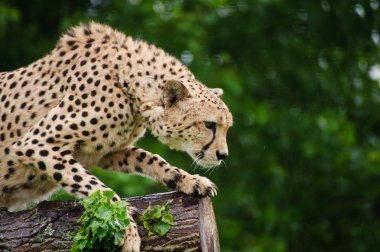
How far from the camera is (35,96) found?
6.41 m

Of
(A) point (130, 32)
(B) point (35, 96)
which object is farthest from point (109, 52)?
(A) point (130, 32)

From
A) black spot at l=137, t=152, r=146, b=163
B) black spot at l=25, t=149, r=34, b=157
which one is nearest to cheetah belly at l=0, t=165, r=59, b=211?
black spot at l=25, t=149, r=34, b=157

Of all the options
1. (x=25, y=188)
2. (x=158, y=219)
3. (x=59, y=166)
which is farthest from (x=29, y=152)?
(x=158, y=219)

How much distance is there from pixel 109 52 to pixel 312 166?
7.41 metres

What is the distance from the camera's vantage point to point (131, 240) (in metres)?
5.52

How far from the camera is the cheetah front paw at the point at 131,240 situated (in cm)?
550

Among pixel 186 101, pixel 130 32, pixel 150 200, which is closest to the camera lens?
pixel 150 200

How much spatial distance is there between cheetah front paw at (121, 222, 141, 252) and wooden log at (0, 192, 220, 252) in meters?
0.09

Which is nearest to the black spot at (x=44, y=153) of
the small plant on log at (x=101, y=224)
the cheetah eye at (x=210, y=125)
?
the small plant on log at (x=101, y=224)

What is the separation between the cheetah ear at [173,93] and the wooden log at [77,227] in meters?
0.64

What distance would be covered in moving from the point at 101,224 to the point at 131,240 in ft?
0.66

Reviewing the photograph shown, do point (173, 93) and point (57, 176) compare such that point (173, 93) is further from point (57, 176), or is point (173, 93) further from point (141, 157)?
point (57, 176)

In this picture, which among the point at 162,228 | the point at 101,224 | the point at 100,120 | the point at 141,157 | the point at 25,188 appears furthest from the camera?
the point at 141,157

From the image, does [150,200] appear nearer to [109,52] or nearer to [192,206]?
[192,206]
